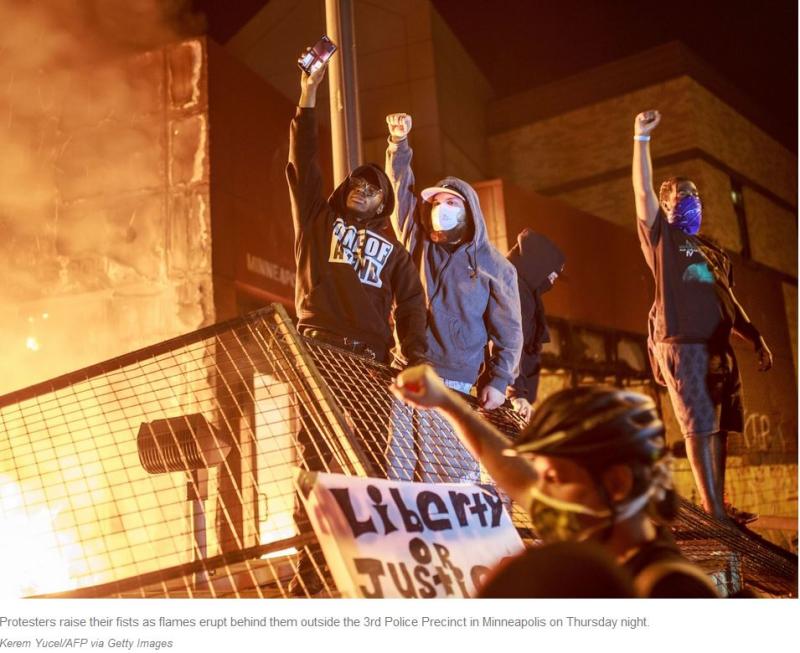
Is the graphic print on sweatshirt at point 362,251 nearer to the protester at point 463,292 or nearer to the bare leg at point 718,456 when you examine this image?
the protester at point 463,292

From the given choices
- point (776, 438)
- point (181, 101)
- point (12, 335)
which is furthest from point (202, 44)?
point (776, 438)

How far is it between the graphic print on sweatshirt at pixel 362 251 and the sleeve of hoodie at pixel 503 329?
64 cm

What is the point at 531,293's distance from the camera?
200 inches

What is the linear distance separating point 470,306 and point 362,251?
658 mm

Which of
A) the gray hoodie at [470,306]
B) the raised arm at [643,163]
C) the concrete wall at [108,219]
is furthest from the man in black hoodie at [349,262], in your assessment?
the concrete wall at [108,219]

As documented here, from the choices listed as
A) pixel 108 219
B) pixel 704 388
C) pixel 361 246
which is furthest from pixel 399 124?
pixel 108 219

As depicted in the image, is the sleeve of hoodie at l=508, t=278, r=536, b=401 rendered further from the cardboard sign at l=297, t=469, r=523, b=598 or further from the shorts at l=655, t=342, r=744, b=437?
the cardboard sign at l=297, t=469, r=523, b=598

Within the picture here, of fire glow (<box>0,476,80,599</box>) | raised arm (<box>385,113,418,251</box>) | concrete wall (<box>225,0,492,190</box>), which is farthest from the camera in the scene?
concrete wall (<box>225,0,492,190</box>)

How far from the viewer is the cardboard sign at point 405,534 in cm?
210

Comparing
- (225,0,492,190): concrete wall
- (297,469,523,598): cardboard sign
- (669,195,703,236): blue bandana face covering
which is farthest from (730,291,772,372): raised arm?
(225,0,492,190): concrete wall

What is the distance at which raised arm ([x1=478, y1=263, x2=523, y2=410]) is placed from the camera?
13.0ft

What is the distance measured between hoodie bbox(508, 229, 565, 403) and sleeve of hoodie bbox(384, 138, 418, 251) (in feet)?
3.61
